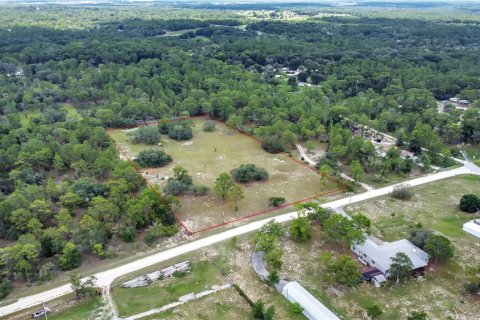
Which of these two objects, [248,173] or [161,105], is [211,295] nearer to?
[248,173]

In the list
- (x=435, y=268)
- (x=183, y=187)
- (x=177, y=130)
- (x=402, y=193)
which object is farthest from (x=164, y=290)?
(x=177, y=130)

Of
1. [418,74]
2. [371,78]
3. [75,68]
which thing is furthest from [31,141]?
[418,74]

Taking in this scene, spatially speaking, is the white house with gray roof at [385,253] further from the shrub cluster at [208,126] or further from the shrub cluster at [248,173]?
the shrub cluster at [208,126]

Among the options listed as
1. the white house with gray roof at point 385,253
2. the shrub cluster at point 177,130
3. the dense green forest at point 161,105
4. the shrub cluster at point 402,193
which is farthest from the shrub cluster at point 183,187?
the shrub cluster at point 402,193

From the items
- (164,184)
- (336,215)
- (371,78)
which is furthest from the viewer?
(371,78)

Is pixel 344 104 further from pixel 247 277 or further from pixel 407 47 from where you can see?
pixel 407 47

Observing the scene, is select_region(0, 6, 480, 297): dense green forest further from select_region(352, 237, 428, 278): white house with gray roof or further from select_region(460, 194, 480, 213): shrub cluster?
select_region(352, 237, 428, 278): white house with gray roof
